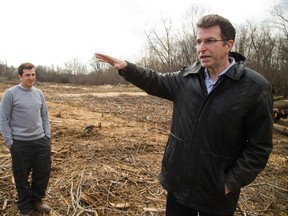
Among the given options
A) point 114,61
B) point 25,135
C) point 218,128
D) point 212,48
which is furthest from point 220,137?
point 25,135

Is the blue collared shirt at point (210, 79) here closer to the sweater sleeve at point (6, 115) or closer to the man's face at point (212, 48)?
the man's face at point (212, 48)

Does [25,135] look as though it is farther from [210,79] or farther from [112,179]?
[210,79]

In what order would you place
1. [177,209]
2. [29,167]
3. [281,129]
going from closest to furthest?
[177,209]
[29,167]
[281,129]

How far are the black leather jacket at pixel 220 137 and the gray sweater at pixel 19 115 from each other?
7.11ft

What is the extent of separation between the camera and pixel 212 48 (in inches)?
82.7

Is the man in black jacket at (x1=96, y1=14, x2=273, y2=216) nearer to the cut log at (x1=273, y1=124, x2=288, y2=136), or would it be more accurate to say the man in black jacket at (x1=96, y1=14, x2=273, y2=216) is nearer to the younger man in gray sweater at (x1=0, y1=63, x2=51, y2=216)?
the younger man in gray sweater at (x1=0, y1=63, x2=51, y2=216)

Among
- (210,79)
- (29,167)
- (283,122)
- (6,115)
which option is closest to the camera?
(210,79)

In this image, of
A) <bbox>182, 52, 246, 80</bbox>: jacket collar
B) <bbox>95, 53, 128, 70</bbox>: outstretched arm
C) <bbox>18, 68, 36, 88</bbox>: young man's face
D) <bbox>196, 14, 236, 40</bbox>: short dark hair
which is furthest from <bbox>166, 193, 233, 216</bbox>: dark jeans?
<bbox>18, 68, 36, 88</bbox>: young man's face

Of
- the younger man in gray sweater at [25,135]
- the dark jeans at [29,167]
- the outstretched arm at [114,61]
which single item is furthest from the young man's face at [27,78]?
the outstretched arm at [114,61]

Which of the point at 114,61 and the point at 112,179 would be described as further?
the point at 112,179

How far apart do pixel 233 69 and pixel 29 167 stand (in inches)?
120

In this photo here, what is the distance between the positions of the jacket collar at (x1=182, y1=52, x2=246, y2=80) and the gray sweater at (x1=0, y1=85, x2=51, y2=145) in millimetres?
2263

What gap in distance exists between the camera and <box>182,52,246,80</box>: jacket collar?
2.04m

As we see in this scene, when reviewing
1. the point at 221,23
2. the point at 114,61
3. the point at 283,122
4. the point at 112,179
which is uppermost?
the point at 221,23
